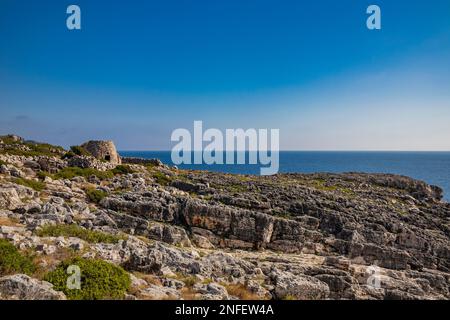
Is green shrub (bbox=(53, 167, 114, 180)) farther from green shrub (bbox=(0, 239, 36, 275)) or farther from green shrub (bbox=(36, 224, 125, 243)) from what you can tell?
green shrub (bbox=(0, 239, 36, 275))

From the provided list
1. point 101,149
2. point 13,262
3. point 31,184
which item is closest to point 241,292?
point 13,262

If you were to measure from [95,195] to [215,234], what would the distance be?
530 inches

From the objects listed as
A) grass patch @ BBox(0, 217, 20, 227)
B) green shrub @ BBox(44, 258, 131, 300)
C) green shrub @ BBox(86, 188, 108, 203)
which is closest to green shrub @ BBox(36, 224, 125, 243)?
grass patch @ BBox(0, 217, 20, 227)

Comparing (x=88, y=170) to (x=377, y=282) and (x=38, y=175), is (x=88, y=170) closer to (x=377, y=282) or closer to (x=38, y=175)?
(x=38, y=175)

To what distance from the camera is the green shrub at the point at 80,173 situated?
40250 millimetres

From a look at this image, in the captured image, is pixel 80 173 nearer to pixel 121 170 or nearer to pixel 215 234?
pixel 121 170

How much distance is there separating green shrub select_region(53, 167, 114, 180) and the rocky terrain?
10.0 inches

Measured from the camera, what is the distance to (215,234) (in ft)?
119

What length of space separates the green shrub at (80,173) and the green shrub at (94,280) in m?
28.8

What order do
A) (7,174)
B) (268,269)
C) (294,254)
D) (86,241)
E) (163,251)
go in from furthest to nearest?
(294,254) < (7,174) < (268,269) < (163,251) < (86,241)

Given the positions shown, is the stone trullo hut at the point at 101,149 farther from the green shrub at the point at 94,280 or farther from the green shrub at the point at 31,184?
the green shrub at the point at 94,280

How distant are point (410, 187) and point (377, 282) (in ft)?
205

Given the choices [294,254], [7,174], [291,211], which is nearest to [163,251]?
[294,254]

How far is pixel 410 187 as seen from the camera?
2960 inches
